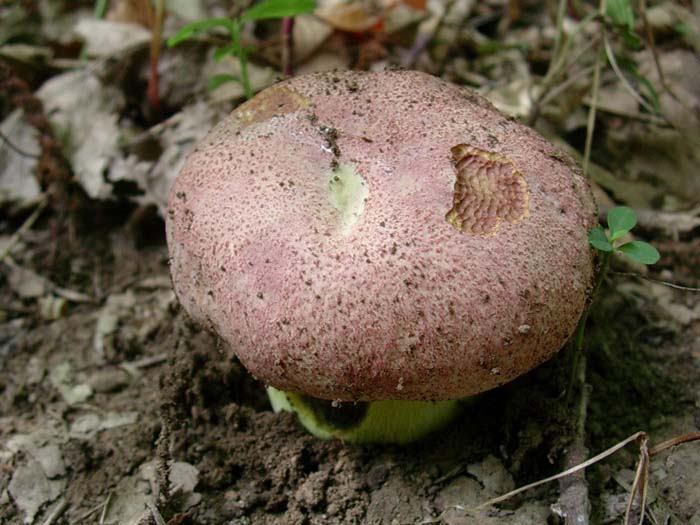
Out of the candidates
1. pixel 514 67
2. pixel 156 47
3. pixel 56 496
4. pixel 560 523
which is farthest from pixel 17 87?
pixel 560 523

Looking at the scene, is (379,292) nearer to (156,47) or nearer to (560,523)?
(560,523)

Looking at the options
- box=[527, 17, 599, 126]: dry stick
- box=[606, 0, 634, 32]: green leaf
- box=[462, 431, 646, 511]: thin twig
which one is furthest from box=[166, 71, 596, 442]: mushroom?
box=[606, 0, 634, 32]: green leaf

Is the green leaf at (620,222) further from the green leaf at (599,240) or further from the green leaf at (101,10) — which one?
the green leaf at (101,10)

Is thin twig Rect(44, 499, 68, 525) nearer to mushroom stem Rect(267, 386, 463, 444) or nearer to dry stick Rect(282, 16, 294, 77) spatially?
mushroom stem Rect(267, 386, 463, 444)

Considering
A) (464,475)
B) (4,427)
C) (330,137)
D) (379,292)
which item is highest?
(330,137)

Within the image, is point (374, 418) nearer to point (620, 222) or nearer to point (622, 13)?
point (620, 222)

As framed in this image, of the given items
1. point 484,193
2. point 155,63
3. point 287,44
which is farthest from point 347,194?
point 155,63

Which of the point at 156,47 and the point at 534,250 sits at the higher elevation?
the point at 534,250
